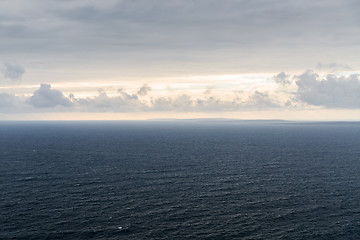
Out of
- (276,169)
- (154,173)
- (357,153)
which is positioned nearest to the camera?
(154,173)

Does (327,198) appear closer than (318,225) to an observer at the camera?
No

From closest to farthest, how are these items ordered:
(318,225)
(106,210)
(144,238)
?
(144,238), (318,225), (106,210)

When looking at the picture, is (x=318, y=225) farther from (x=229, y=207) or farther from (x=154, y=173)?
(x=154, y=173)

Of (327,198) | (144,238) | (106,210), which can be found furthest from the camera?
(327,198)

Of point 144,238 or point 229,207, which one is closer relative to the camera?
point 144,238

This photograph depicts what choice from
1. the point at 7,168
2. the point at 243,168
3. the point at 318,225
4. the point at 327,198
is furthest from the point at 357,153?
the point at 7,168

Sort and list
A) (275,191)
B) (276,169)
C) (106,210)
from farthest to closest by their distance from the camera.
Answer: (276,169) → (275,191) → (106,210)

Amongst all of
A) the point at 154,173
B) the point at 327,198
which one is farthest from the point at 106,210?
the point at 327,198

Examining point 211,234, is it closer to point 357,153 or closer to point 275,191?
point 275,191
